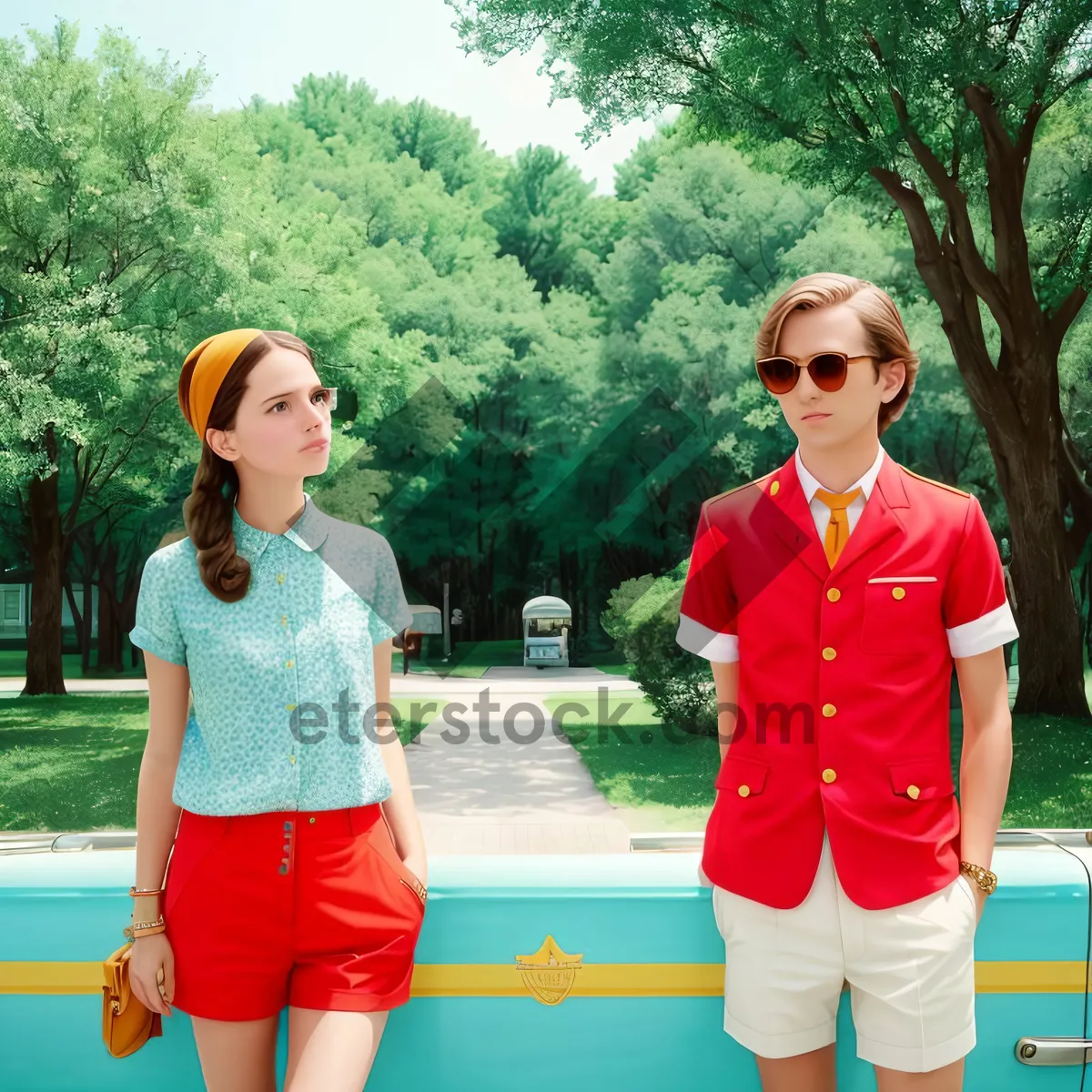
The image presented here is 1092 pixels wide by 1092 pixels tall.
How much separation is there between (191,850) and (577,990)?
78cm

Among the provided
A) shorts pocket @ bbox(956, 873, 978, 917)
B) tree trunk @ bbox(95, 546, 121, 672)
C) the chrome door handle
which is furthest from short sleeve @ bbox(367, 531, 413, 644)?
tree trunk @ bbox(95, 546, 121, 672)

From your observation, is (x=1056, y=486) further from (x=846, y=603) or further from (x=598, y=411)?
(x=598, y=411)

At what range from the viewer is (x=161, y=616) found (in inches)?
74.6

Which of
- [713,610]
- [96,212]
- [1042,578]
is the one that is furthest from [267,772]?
[96,212]

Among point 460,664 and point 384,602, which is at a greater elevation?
point 384,602

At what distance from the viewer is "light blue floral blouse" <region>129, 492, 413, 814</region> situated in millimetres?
1865

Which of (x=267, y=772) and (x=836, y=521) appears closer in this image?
(x=267, y=772)

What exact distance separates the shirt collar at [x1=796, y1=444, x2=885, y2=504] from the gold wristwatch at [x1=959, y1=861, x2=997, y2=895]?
0.66m

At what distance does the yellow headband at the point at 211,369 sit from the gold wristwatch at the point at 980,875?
1.53 meters

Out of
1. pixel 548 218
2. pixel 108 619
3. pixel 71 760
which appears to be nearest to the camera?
pixel 71 760

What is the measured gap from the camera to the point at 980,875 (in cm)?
188

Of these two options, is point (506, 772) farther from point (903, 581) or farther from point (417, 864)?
point (903, 581)

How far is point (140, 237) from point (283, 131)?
26660 millimetres

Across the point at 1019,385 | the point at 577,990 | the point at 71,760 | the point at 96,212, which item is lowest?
the point at 71,760
